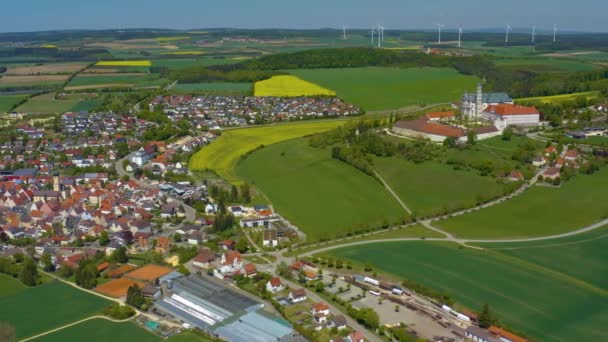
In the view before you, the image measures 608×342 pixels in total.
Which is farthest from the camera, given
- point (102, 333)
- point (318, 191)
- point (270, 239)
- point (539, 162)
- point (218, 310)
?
point (539, 162)

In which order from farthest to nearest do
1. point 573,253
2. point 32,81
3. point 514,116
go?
point 32,81 < point 514,116 < point 573,253

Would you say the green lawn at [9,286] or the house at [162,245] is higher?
the house at [162,245]

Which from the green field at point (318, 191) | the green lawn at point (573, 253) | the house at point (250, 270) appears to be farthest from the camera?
the green field at point (318, 191)

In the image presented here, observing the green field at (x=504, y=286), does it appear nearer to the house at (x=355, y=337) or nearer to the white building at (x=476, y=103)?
the house at (x=355, y=337)

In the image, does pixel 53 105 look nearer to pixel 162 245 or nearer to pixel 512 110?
pixel 162 245

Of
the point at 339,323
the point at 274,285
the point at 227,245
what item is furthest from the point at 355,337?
the point at 227,245

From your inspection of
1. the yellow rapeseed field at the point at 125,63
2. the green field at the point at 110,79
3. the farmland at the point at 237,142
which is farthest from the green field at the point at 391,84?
the yellow rapeseed field at the point at 125,63

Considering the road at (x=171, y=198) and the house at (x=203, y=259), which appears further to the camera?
the road at (x=171, y=198)

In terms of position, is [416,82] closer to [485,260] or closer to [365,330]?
[485,260]
